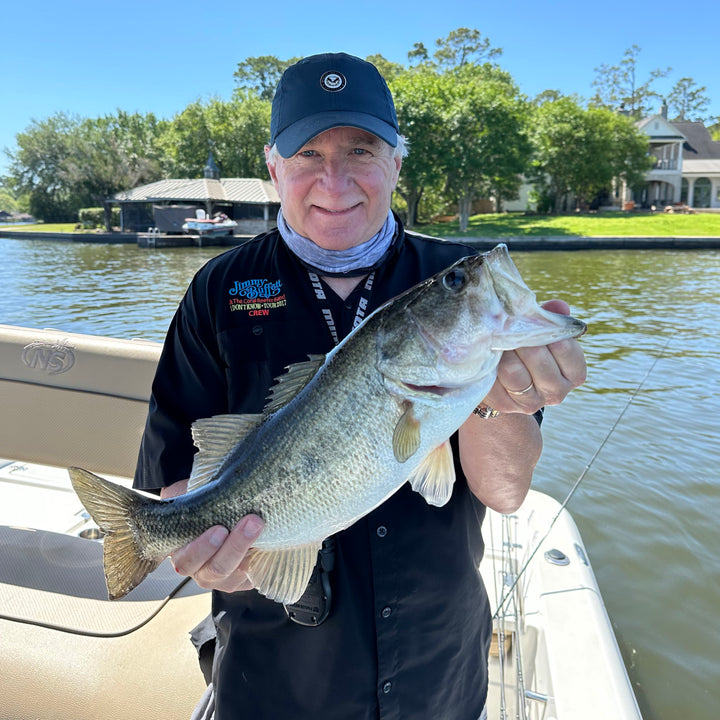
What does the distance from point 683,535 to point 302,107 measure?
20.9 feet

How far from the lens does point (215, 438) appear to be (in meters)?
1.79

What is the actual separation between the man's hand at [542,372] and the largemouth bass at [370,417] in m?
0.04

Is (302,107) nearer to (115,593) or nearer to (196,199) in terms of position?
(115,593)

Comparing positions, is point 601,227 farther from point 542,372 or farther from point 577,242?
point 542,372

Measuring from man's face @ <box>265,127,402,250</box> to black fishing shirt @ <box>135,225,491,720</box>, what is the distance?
140mm

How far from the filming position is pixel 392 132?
205 cm

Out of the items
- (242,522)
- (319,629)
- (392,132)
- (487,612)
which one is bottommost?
(487,612)

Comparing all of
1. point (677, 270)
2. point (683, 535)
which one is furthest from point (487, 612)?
point (677, 270)

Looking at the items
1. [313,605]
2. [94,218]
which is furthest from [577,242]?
[94,218]

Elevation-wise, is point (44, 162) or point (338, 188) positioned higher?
point (44, 162)

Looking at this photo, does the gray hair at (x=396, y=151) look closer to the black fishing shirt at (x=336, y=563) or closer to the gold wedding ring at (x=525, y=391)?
the black fishing shirt at (x=336, y=563)

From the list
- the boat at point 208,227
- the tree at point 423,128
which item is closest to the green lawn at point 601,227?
the tree at point 423,128

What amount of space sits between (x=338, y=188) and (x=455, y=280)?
1.99ft

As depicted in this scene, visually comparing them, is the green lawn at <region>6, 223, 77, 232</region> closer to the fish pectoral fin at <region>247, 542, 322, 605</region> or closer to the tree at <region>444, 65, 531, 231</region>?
the tree at <region>444, 65, 531, 231</region>
